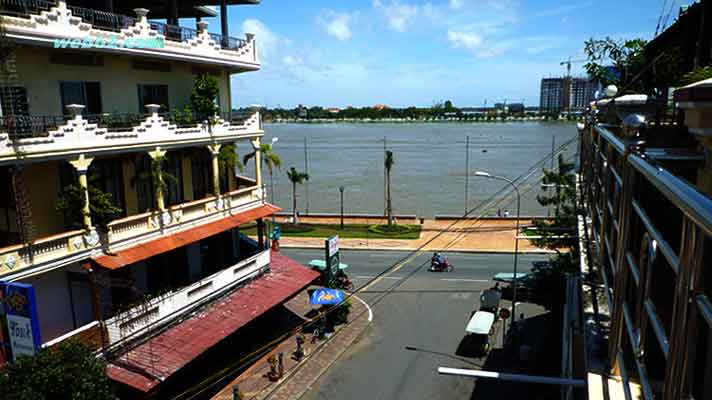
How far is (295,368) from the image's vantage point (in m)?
22.4

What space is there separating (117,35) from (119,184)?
512cm

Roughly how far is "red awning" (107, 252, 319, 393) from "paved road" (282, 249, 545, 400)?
160 inches

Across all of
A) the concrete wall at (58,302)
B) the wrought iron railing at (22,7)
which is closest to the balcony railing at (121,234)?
the concrete wall at (58,302)

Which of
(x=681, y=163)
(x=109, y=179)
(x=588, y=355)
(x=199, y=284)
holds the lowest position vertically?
(x=199, y=284)

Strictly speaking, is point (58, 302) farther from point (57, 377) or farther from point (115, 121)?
point (115, 121)

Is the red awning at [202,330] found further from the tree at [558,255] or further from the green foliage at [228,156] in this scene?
the tree at [558,255]

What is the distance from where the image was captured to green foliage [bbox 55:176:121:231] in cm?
1550

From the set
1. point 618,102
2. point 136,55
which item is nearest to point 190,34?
point 136,55

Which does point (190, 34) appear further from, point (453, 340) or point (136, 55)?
point (453, 340)

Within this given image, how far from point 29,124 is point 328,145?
13897cm

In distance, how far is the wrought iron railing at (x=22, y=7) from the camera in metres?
14.1

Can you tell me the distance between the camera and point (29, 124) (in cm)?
1473

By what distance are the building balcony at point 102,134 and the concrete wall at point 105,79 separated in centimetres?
75

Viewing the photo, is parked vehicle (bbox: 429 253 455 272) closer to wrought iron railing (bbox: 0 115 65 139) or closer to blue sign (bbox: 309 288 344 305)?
blue sign (bbox: 309 288 344 305)
